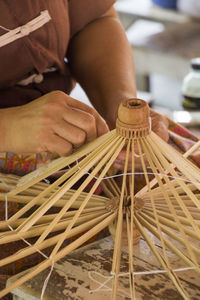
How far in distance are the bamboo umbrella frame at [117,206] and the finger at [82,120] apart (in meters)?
0.03

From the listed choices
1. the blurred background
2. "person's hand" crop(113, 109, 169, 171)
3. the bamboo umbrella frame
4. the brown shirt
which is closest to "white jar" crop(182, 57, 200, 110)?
the blurred background

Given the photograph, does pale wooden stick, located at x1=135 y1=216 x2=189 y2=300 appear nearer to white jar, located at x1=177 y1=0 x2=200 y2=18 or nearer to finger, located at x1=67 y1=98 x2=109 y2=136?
finger, located at x1=67 y1=98 x2=109 y2=136

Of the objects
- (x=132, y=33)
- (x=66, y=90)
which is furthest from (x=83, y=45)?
(x=132, y=33)

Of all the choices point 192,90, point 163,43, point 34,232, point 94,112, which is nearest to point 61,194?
point 34,232

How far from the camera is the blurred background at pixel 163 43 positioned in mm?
3330

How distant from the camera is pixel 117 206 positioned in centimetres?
Answer: 93

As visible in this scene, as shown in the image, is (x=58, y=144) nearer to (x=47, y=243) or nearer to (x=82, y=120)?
(x=82, y=120)

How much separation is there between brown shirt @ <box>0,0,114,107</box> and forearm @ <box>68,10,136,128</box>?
0.08 metres

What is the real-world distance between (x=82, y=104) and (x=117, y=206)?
20cm

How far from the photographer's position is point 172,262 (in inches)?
36.2

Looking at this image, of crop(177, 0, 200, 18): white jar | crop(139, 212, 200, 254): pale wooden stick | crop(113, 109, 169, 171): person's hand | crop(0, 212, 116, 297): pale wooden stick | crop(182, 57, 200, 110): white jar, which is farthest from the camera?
crop(177, 0, 200, 18): white jar

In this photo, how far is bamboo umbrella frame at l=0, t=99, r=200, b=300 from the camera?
0.80m

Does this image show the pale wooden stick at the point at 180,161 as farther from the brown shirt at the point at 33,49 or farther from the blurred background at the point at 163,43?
the blurred background at the point at 163,43

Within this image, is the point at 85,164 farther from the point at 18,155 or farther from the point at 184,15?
the point at 184,15
